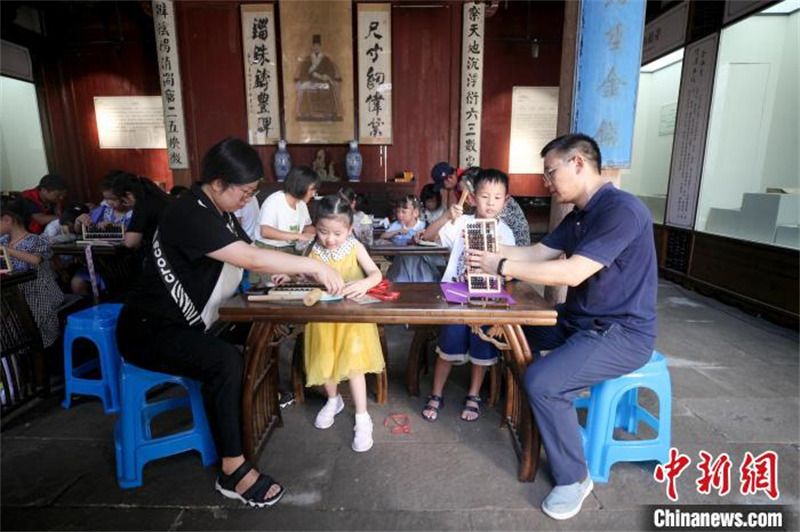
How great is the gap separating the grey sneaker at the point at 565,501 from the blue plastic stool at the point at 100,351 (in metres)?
2.58

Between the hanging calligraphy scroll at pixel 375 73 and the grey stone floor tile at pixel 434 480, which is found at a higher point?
the hanging calligraphy scroll at pixel 375 73

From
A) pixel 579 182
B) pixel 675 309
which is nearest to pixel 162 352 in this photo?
pixel 579 182

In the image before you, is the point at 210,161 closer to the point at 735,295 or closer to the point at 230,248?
the point at 230,248

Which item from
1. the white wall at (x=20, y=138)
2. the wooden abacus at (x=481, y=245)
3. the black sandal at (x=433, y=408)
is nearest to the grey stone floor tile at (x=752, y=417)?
the black sandal at (x=433, y=408)

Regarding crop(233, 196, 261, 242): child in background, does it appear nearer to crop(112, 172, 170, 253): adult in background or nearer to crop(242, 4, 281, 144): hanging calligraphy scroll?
crop(112, 172, 170, 253): adult in background

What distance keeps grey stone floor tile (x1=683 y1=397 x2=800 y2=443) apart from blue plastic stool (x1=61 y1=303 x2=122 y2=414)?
371 centimetres

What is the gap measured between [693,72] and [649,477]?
5.77 m

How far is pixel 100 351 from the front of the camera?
276 cm

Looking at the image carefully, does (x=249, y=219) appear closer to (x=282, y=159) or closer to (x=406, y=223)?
(x=406, y=223)

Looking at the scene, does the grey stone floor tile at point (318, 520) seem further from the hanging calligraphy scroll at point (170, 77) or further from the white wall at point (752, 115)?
the hanging calligraphy scroll at point (170, 77)

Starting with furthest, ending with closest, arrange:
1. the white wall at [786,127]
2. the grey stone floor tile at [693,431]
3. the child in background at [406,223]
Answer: the white wall at [786,127] < the child in background at [406,223] < the grey stone floor tile at [693,431]

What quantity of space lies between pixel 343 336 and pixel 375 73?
6.18 metres

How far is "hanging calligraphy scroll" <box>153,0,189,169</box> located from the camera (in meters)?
6.84

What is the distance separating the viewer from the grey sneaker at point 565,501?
6.33ft
